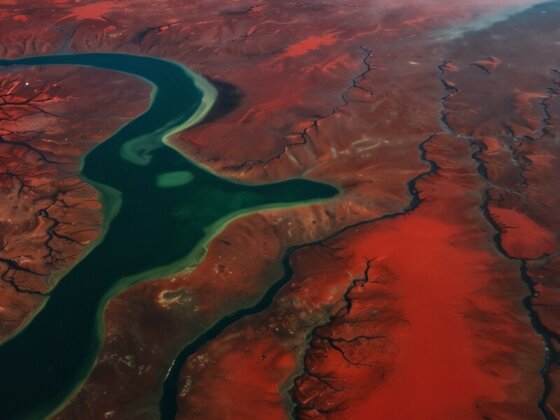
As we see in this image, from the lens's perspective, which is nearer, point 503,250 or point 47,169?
point 503,250

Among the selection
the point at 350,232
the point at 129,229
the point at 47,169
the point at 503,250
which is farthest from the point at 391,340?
the point at 47,169

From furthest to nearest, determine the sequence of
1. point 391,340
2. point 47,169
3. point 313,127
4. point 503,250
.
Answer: point 313,127 < point 47,169 < point 503,250 < point 391,340

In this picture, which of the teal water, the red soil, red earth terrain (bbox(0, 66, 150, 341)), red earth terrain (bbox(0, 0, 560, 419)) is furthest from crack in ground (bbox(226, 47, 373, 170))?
red earth terrain (bbox(0, 66, 150, 341))

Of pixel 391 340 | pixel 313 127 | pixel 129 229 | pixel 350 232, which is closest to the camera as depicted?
pixel 391 340

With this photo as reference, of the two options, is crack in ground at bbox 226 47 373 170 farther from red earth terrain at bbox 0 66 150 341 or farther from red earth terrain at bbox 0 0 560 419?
red earth terrain at bbox 0 66 150 341

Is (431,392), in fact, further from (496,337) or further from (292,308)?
(292,308)

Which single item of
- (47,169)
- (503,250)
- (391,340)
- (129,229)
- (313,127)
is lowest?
(391,340)

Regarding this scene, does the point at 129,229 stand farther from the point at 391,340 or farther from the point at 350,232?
the point at 391,340
